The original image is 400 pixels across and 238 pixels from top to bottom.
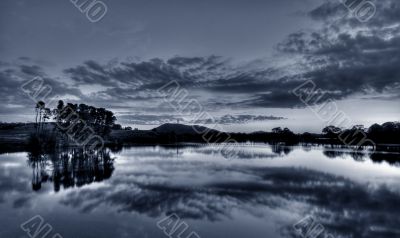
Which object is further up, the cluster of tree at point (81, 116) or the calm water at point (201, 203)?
the cluster of tree at point (81, 116)

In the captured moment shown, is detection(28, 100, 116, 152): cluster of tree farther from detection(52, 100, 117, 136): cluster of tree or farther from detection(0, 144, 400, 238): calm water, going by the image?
detection(0, 144, 400, 238): calm water

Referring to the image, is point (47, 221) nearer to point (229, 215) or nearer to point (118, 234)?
point (118, 234)

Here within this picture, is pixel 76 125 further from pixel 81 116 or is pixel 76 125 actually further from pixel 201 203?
pixel 201 203

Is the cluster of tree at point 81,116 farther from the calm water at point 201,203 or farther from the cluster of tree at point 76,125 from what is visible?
the calm water at point 201,203

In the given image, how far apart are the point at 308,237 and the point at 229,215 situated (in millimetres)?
5924

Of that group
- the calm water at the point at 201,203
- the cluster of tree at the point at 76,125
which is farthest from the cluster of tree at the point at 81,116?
the calm water at the point at 201,203

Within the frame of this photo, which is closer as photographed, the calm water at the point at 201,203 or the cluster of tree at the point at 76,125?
the calm water at the point at 201,203

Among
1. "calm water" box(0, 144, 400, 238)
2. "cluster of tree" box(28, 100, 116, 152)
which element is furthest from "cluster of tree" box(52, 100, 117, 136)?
"calm water" box(0, 144, 400, 238)

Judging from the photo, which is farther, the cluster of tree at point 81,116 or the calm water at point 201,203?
the cluster of tree at point 81,116

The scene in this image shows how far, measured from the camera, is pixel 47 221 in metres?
18.3

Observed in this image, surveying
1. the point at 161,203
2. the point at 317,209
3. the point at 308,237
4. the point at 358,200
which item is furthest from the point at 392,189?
the point at 161,203

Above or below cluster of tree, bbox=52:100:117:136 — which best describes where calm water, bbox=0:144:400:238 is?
below

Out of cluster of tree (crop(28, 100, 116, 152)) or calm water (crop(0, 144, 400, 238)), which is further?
cluster of tree (crop(28, 100, 116, 152))

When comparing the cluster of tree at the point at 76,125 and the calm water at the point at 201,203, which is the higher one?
the cluster of tree at the point at 76,125
